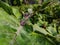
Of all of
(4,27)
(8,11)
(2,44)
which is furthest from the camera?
(8,11)

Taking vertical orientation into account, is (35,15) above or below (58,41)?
above

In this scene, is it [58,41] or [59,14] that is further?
[59,14]

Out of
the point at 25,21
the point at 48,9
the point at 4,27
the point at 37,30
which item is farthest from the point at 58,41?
the point at 48,9

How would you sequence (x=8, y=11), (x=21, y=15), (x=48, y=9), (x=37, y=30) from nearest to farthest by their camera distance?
1. (x=37, y=30)
2. (x=8, y=11)
3. (x=21, y=15)
4. (x=48, y=9)

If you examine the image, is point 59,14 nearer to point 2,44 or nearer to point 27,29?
point 27,29

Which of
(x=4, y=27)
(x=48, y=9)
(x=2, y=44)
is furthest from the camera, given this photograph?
(x=48, y=9)

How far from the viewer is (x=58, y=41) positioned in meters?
1.32

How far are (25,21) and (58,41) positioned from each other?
0.27 meters

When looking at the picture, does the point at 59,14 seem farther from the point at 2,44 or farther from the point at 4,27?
the point at 2,44

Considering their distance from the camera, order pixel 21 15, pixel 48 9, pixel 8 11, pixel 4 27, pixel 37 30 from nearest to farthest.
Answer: pixel 4 27
pixel 37 30
pixel 8 11
pixel 21 15
pixel 48 9

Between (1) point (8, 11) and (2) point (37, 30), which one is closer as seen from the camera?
(2) point (37, 30)

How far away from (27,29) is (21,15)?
0.96 feet

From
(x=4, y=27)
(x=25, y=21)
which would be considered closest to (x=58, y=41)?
(x=25, y=21)

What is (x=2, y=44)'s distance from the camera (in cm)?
106
